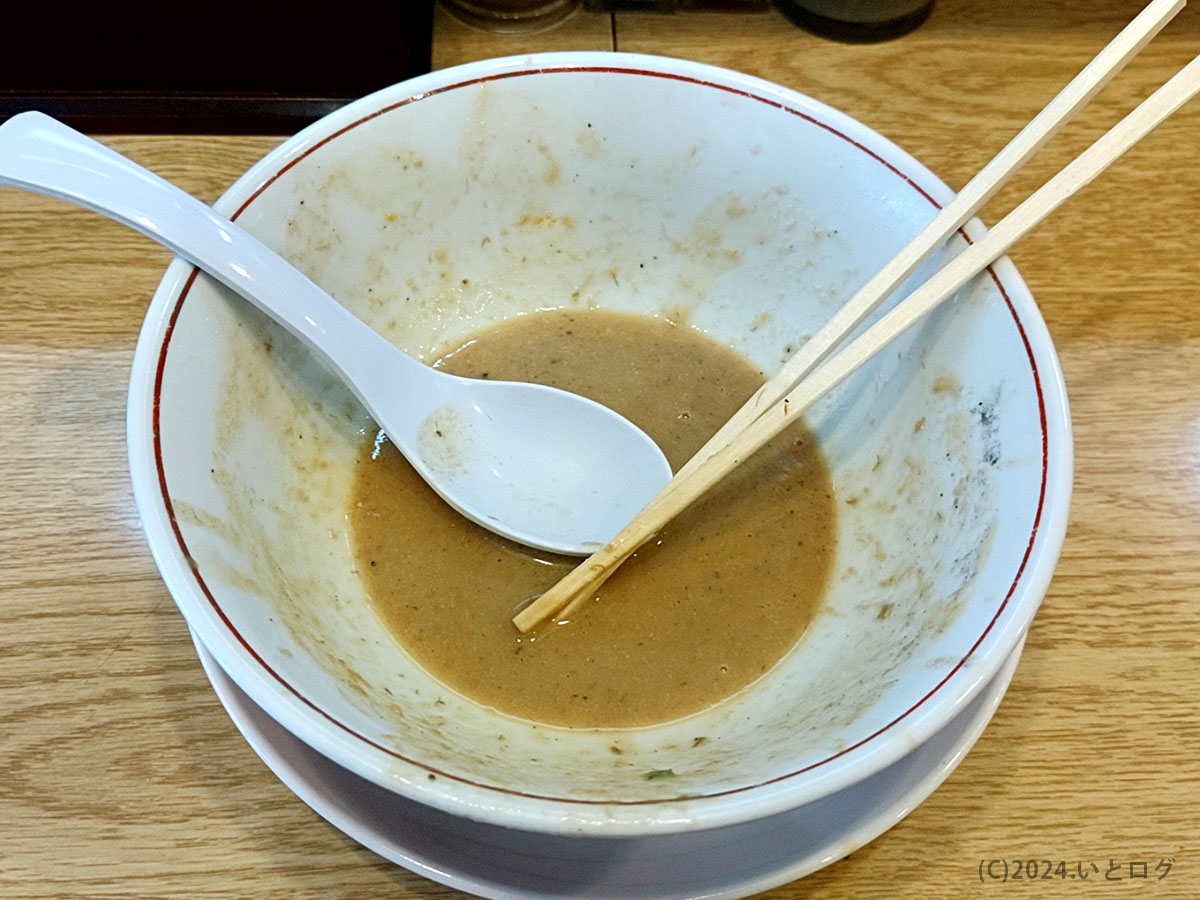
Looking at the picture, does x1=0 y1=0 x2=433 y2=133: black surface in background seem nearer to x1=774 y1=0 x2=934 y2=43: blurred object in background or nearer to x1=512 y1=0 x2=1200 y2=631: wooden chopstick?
x1=774 y1=0 x2=934 y2=43: blurred object in background

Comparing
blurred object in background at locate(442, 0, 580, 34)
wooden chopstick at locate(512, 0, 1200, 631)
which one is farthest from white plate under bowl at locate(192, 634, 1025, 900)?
blurred object in background at locate(442, 0, 580, 34)

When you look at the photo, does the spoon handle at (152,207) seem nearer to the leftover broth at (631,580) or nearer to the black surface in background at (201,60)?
the leftover broth at (631,580)

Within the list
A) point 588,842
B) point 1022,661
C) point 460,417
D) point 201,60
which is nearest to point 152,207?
point 460,417

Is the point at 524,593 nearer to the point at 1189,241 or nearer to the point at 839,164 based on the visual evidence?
the point at 839,164

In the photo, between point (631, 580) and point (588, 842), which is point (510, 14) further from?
point (588, 842)

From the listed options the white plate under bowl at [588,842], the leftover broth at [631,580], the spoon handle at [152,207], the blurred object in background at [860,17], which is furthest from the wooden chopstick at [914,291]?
the blurred object in background at [860,17]

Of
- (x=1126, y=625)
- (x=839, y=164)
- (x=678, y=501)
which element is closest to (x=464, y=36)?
(x=839, y=164)

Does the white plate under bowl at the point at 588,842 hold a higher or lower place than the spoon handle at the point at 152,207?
lower
